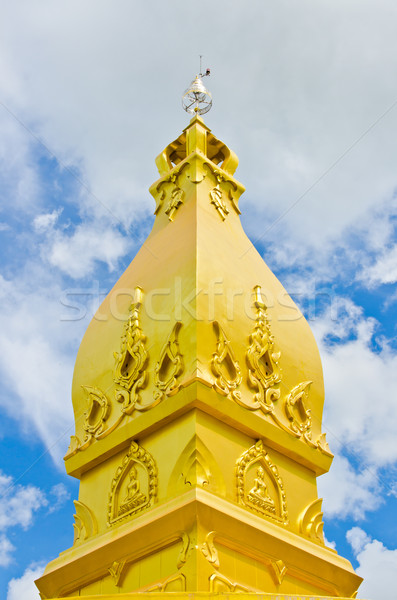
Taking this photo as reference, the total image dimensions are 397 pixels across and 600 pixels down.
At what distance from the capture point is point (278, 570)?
10523 mm

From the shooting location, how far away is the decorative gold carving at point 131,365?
38.5 ft

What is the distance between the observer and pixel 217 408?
11.1 m

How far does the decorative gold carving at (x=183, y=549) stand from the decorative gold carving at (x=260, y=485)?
0.99 m

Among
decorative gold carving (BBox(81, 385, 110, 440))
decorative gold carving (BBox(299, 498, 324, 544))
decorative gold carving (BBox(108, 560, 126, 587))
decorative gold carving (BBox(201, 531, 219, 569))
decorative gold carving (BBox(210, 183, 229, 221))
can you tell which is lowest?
decorative gold carving (BBox(201, 531, 219, 569))

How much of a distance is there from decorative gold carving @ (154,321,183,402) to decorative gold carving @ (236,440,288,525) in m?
1.28

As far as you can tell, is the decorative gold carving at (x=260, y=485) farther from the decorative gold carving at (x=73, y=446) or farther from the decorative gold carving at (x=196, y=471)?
the decorative gold carving at (x=73, y=446)

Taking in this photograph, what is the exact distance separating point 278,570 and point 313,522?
124 centimetres

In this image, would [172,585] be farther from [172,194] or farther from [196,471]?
[172,194]

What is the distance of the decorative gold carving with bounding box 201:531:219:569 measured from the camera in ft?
31.9

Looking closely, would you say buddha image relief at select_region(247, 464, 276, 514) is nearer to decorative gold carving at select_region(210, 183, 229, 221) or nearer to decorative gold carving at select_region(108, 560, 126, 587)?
decorative gold carving at select_region(108, 560, 126, 587)

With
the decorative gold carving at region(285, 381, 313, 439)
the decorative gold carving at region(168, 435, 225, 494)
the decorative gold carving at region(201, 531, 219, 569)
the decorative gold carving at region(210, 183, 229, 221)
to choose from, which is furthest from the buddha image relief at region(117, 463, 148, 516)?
the decorative gold carving at region(210, 183, 229, 221)

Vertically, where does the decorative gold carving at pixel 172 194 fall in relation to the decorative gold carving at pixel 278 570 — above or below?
above

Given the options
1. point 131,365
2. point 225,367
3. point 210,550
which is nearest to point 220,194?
point 131,365

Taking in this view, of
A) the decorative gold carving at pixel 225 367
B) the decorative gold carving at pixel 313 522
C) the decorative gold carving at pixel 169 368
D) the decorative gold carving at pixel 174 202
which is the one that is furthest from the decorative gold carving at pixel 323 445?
the decorative gold carving at pixel 174 202
